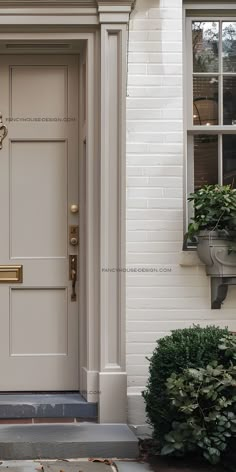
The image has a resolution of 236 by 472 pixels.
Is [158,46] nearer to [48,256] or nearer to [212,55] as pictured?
[212,55]

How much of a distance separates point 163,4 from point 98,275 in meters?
2.20

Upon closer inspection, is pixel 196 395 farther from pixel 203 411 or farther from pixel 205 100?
pixel 205 100

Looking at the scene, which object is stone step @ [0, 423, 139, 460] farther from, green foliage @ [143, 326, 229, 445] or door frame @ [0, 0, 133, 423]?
door frame @ [0, 0, 133, 423]

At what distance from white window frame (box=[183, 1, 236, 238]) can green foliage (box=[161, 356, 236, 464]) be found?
4.68ft

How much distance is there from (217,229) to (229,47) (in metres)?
1.58

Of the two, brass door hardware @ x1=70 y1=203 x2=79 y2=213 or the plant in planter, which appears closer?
the plant in planter

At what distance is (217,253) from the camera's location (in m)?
5.54

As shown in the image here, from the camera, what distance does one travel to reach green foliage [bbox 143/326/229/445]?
5.00 metres

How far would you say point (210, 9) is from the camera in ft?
19.4

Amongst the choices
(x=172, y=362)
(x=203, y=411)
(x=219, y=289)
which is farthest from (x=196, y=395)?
(x=219, y=289)

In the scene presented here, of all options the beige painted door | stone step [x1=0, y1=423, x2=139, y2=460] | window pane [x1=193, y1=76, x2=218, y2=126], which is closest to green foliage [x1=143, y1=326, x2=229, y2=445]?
stone step [x1=0, y1=423, x2=139, y2=460]

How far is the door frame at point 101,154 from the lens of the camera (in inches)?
222

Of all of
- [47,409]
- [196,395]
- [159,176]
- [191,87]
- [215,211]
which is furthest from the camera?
[191,87]

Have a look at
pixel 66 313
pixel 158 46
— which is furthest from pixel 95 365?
pixel 158 46
